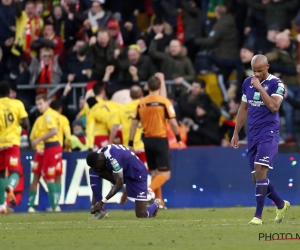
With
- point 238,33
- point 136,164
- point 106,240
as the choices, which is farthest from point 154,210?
→ point 238,33

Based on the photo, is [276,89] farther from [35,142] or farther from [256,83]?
[35,142]

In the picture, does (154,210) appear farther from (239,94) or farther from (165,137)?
(239,94)

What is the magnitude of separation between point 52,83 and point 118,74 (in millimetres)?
1840

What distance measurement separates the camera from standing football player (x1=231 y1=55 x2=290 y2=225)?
13102 mm

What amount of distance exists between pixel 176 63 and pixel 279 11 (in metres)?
2.64

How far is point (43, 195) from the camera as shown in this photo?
20516 mm

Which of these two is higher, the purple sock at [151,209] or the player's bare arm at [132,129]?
the player's bare arm at [132,129]

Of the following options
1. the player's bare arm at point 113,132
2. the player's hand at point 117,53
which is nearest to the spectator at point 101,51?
the player's hand at point 117,53

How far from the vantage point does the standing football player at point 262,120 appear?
13102 millimetres

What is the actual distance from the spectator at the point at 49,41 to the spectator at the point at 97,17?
3.19ft

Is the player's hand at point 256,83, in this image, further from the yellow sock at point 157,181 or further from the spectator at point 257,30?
the spectator at point 257,30

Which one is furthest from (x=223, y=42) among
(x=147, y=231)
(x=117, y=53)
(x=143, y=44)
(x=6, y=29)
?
(x=147, y=231)

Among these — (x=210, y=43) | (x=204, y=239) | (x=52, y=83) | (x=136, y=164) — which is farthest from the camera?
(x=52, y=83)

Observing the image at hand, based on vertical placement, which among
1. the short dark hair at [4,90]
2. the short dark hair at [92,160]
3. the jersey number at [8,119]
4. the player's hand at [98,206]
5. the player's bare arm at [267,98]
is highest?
the player's bare arm at [267,98]
